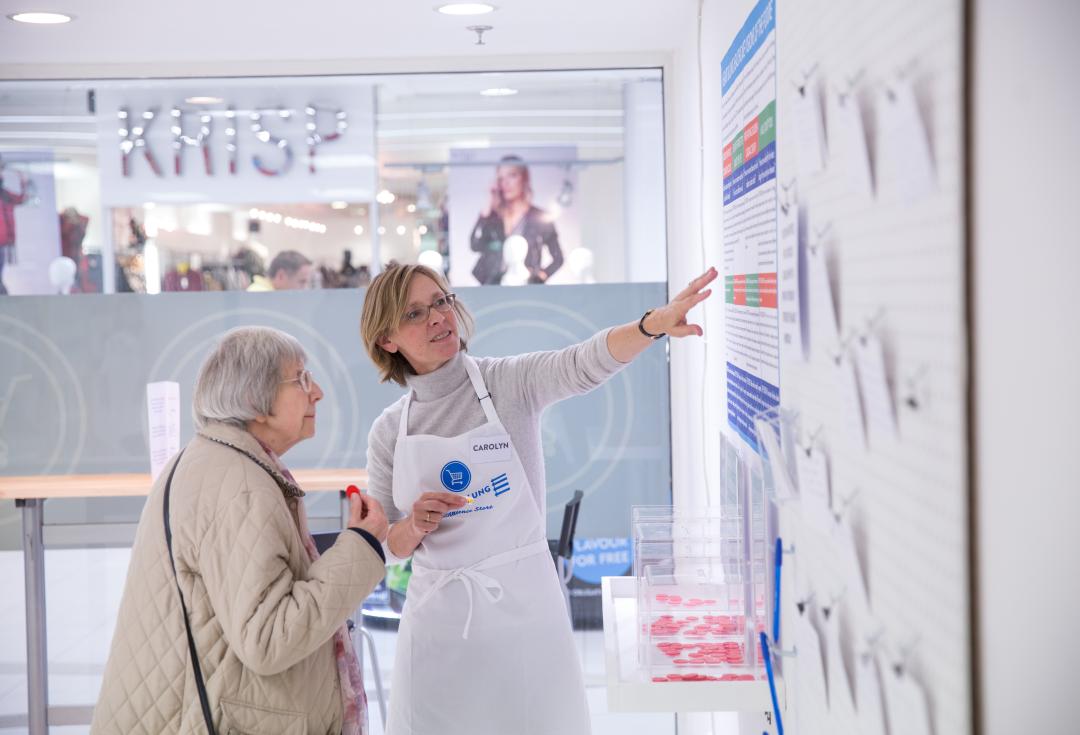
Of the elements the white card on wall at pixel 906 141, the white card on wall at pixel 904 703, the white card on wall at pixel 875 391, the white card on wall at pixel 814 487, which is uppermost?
the white card on wall at pixel 906 141

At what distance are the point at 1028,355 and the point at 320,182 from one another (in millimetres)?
3587

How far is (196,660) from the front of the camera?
188cm

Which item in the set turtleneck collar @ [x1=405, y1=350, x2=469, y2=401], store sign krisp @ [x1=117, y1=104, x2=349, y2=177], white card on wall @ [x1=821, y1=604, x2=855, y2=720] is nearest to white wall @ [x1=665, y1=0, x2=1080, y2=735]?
white card on wall @ [x1=821, y1=604, x2=855, y2=720]

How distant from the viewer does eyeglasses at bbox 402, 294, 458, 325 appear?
8.30 feet

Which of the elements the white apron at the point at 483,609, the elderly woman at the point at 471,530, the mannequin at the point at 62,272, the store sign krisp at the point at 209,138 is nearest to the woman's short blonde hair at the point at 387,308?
the elderly woman at the point at 471,530

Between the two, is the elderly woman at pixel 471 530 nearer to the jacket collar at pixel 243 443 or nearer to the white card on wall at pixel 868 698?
the jacket collar at pixel 243 443

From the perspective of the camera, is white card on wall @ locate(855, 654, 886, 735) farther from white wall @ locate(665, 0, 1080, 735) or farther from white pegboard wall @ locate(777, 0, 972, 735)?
white wall @ locate(665, 0, 1080, 735)

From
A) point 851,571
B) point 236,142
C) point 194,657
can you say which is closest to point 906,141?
point 851,571

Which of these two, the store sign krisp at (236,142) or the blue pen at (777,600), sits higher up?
the store sign krisp at (236,142)

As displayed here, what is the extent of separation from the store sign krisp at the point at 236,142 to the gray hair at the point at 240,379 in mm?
2183

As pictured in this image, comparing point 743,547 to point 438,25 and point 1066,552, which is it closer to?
point 1066,552

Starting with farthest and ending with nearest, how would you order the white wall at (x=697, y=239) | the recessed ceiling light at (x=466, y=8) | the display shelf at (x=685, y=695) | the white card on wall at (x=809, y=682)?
the recessed ceiling light at (x=466, y=8) < the white wall at (x=697, y=239) < the display shelf at (x=685, y=695) < the white card on wall at (x=809, y=682)

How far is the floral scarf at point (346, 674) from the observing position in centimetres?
207

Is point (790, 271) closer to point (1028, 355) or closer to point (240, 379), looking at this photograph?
point (1028, 355)
